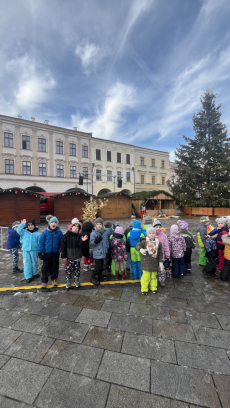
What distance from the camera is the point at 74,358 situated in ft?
8.05

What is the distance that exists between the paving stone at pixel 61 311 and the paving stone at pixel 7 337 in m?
0.56

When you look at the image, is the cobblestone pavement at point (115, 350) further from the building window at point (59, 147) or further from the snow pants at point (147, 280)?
the building window at point (59, 147)

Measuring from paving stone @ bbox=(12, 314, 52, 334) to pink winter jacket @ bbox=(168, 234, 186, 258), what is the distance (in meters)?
3.21

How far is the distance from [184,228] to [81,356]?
3.99m

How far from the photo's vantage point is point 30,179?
2684 cm

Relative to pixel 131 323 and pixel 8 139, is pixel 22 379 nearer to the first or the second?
pixel 131 323

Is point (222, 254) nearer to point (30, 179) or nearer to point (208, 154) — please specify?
→ point (208, 154)

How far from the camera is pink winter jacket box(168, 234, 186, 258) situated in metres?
4.77

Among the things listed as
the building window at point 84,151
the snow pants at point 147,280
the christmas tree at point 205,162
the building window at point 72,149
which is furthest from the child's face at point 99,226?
the building window at point 84,151

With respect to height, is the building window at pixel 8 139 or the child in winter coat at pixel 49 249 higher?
the building window at pixel 8 139

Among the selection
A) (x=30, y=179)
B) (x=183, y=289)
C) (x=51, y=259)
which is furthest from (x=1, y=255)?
(x=30, y=179)

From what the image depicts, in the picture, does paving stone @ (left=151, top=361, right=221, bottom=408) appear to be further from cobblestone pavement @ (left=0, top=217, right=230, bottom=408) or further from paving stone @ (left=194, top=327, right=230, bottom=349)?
paving stone @ (left=194, top=327, right=230, bottom=349)

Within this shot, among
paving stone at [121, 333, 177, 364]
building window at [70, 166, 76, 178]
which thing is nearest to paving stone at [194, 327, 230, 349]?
paving stone at [121, 333, 177, 364]

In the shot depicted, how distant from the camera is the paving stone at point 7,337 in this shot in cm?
269
